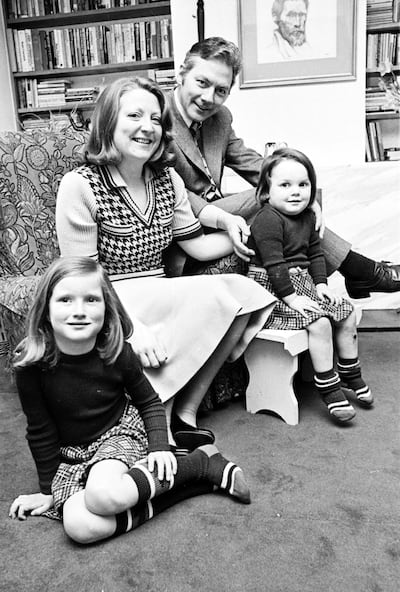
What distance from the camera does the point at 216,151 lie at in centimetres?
203

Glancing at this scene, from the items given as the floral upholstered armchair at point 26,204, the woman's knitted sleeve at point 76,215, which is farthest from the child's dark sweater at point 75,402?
the floral upholstered armchair at point 26,204

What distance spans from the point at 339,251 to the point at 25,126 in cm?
257

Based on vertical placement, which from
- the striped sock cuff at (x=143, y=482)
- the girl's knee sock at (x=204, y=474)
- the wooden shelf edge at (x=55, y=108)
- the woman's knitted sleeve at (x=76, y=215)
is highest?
the wooden shelf edge at (x=55, y=108)

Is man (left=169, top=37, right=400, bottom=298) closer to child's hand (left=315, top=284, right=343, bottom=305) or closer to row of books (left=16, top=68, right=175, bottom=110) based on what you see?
child's hand (left=315, top=284, right=343, bottom=305)

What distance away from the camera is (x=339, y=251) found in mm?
1931

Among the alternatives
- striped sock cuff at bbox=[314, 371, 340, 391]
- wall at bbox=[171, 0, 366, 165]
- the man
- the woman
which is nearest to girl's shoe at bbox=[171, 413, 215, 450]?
the woman

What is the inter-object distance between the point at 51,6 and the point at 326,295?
2847 millimetres

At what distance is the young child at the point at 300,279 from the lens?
1.64m

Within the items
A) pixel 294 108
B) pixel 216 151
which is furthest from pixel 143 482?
pixel 294 108

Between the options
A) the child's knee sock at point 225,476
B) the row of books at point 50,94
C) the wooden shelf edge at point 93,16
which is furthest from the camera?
the row of books at point 50,94

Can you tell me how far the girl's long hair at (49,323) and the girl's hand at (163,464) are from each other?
233mm

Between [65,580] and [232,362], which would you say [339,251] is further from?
[65,580]

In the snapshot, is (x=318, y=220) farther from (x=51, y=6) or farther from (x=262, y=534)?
(x=51, y=6)

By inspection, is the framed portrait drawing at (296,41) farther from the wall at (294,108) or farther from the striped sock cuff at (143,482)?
the striped sock cuff at (143,482)
